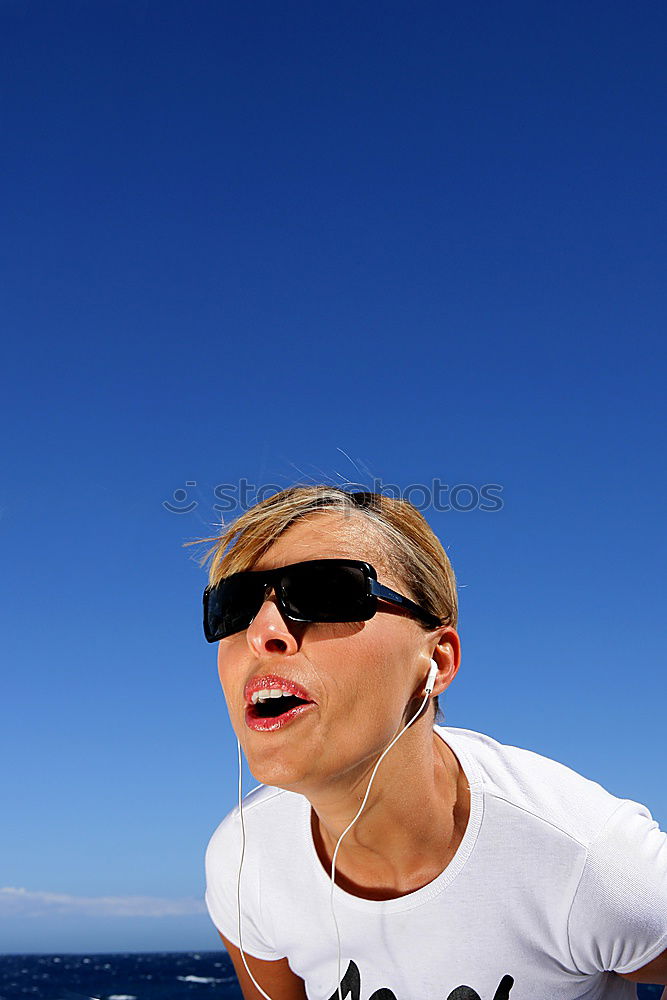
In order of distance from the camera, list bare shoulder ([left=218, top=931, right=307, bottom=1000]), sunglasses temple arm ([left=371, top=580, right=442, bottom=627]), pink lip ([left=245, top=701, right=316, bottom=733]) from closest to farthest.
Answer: pink lip ([left=245, top=701, right=316, bottom=733]) < sunglasses temple arm ([left=371, top=580, right=442, bottom=627]) < bare shoulder ([left=218, top=931, right=307, bottom=1000])

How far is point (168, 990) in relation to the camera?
7844 cm

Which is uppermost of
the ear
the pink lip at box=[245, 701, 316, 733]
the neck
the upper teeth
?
the ear

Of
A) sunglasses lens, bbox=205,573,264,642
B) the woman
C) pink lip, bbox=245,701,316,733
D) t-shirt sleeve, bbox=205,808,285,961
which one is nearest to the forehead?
the woman

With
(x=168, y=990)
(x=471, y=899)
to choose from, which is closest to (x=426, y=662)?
(x=471, y=899)

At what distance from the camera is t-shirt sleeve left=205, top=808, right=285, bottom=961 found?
4.42m

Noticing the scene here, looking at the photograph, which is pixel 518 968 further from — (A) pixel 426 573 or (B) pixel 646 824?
(A) pixel 426 573

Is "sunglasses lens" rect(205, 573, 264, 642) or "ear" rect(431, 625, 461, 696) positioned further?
"ear" rect(431, 625, 461, 696)

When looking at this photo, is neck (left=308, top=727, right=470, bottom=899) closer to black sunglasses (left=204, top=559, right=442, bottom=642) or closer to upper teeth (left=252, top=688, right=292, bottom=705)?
upper teeth (left=252, top=688, right=292, bottom=705)

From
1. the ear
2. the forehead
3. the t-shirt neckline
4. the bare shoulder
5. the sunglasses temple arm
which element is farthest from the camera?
the bare shoulder

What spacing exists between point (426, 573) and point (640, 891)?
5.01 feet

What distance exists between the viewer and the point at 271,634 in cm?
350

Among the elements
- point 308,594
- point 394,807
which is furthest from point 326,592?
point 394,807

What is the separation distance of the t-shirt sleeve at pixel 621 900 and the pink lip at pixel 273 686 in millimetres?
1396

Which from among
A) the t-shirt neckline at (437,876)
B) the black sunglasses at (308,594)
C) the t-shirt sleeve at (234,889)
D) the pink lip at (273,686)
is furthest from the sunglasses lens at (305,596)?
the t-shirt sleeve at (234,889)
